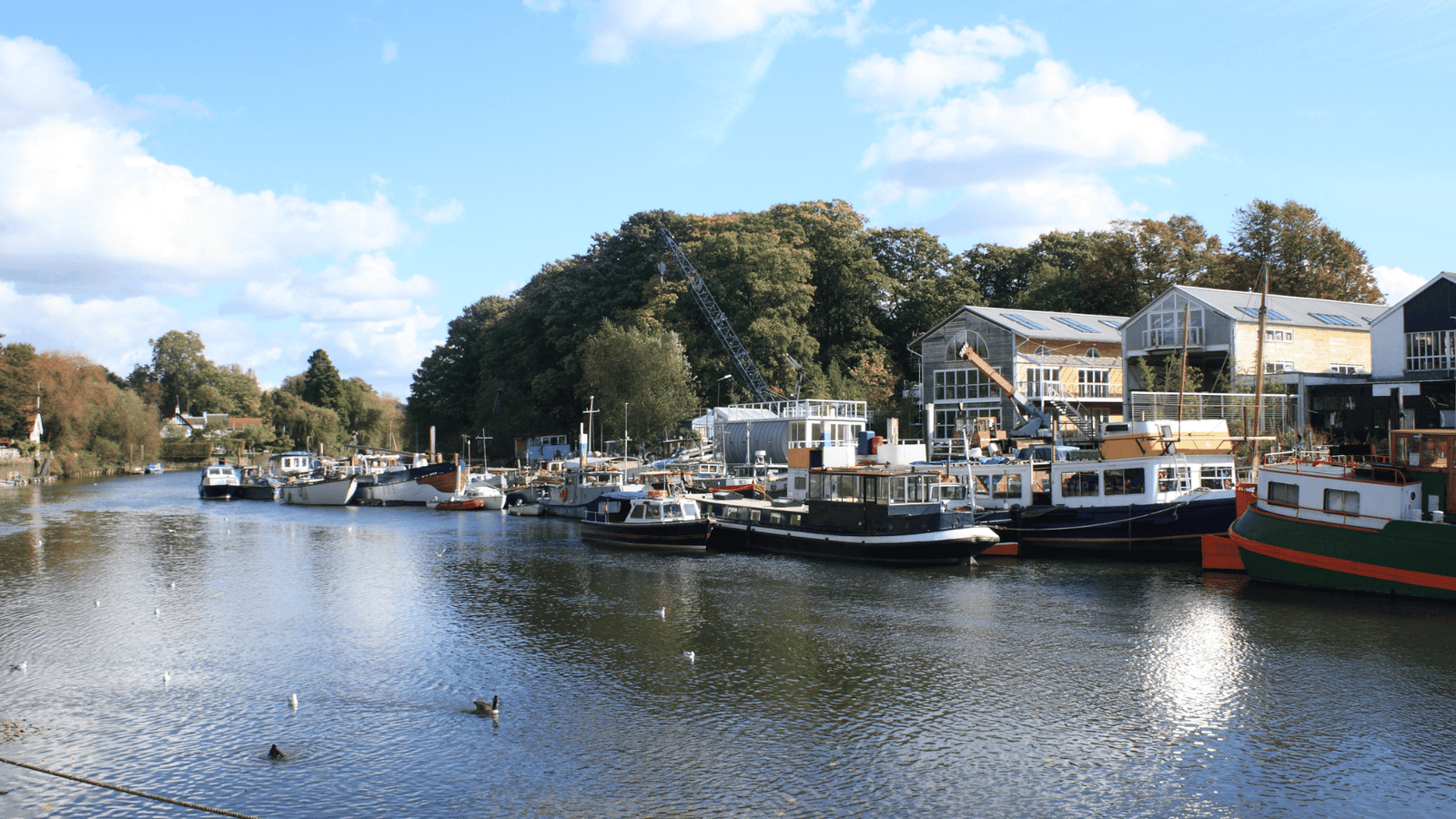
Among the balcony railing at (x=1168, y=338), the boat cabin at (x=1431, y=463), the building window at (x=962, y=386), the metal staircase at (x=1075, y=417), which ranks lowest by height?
the boat cabin at (x=1431, y=463)

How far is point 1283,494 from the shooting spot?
29.5 m

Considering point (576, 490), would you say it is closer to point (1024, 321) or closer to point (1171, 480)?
point (1024, 321)

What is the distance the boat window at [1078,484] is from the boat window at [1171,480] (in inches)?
93.6

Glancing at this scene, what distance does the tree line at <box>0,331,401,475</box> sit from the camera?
10725cm

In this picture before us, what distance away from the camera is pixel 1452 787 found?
14.6 m

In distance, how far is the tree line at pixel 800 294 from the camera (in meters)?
74.6

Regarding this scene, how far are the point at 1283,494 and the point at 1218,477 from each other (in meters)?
8.05

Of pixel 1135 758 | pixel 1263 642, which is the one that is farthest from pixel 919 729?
pixel 1263 642

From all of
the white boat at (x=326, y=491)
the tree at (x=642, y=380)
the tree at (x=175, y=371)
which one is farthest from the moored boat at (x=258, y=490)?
the tree at (x=175, y=371)

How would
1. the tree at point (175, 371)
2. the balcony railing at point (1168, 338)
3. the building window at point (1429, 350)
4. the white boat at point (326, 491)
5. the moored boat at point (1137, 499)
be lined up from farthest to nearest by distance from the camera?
the tree at point (175, 371) → the white boat at point (326, 491) → the balcony railing at point (1168, 338) → the building window at point (1429, 350) → the moored boat at point (1137, 499)

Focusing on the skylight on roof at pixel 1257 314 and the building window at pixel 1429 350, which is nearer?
the building window at pixel 1429 350

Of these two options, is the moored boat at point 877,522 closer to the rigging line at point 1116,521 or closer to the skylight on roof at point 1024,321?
the rigging line at point 1116,521

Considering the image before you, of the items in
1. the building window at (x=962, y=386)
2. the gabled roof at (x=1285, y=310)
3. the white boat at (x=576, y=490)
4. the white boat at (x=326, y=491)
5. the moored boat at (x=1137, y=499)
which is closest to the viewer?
the moored boat at (x=1137, y=499)

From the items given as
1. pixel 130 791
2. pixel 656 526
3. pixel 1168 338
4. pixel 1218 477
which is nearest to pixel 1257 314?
pixel 1168 338
